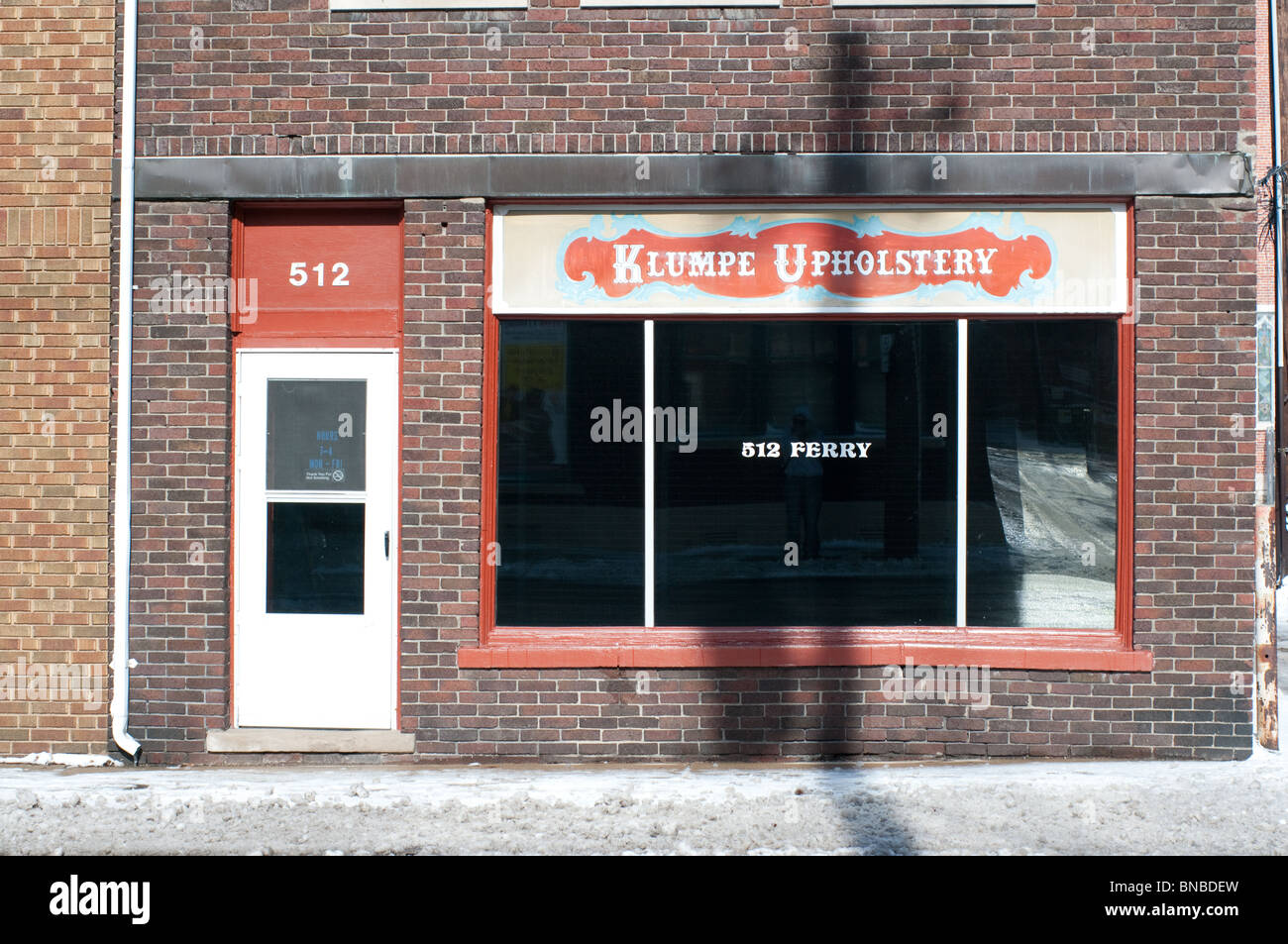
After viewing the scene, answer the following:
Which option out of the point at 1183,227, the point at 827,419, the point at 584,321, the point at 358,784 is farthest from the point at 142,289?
the point at 1183,227

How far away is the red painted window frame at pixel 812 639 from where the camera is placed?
7227mm

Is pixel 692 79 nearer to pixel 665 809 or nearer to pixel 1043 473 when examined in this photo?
pixel 1043 473

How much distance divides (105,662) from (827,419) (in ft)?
15.3

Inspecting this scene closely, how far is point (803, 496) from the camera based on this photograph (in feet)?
24.3

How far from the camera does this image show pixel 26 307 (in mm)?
7387

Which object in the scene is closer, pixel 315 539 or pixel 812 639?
pixel 812 639

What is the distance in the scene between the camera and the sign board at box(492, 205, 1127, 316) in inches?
288

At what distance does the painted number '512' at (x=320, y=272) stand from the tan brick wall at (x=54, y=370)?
1.12 m

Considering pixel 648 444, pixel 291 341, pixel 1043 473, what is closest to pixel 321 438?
pixel 291 341

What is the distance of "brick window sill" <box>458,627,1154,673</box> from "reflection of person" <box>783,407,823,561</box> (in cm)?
57

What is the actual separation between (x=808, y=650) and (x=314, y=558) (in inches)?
123

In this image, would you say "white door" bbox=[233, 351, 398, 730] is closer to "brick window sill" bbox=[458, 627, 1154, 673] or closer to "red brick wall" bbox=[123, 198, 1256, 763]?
"red brick wall" bbox=[123, 198, 1256, 763]

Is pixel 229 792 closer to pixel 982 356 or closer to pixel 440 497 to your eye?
pixel 440 497

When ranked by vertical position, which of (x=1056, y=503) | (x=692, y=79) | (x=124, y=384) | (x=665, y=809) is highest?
(x=692, y=79)
